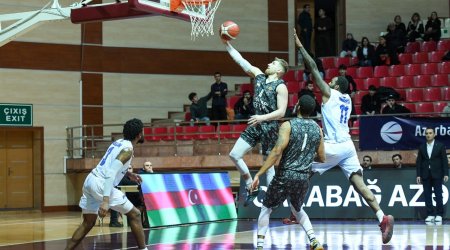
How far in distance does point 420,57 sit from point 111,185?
1845 cm

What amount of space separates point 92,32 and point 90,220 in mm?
18004

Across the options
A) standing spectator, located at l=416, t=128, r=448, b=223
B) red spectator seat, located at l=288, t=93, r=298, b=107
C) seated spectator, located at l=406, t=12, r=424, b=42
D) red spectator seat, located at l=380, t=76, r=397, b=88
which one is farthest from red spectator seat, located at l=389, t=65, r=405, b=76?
standing spectator, located at l=416, t=128, r=448, b=223

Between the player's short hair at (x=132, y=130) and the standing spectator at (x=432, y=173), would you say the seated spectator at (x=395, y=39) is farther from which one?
the player's short hair at (x=132, y=130)

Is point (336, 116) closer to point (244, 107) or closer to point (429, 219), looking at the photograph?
point (429, 219)

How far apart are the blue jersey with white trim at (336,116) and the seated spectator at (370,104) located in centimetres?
1079

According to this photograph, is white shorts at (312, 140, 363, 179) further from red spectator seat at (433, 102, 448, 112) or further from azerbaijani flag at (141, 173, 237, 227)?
red spectator seat at (433, 102, 448, 112)

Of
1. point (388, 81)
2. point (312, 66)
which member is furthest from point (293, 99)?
point (312, 66)

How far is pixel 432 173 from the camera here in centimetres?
1906

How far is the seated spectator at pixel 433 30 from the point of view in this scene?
28.6m

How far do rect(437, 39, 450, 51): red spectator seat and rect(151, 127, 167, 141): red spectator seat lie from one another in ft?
29.2

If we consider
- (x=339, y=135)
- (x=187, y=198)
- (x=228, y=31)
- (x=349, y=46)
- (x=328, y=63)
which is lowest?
(x=187, y=198)

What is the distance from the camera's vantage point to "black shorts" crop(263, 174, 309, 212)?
37.8ft

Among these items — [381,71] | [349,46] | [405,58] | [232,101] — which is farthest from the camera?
[349,46]

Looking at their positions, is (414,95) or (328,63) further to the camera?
(328,63)
